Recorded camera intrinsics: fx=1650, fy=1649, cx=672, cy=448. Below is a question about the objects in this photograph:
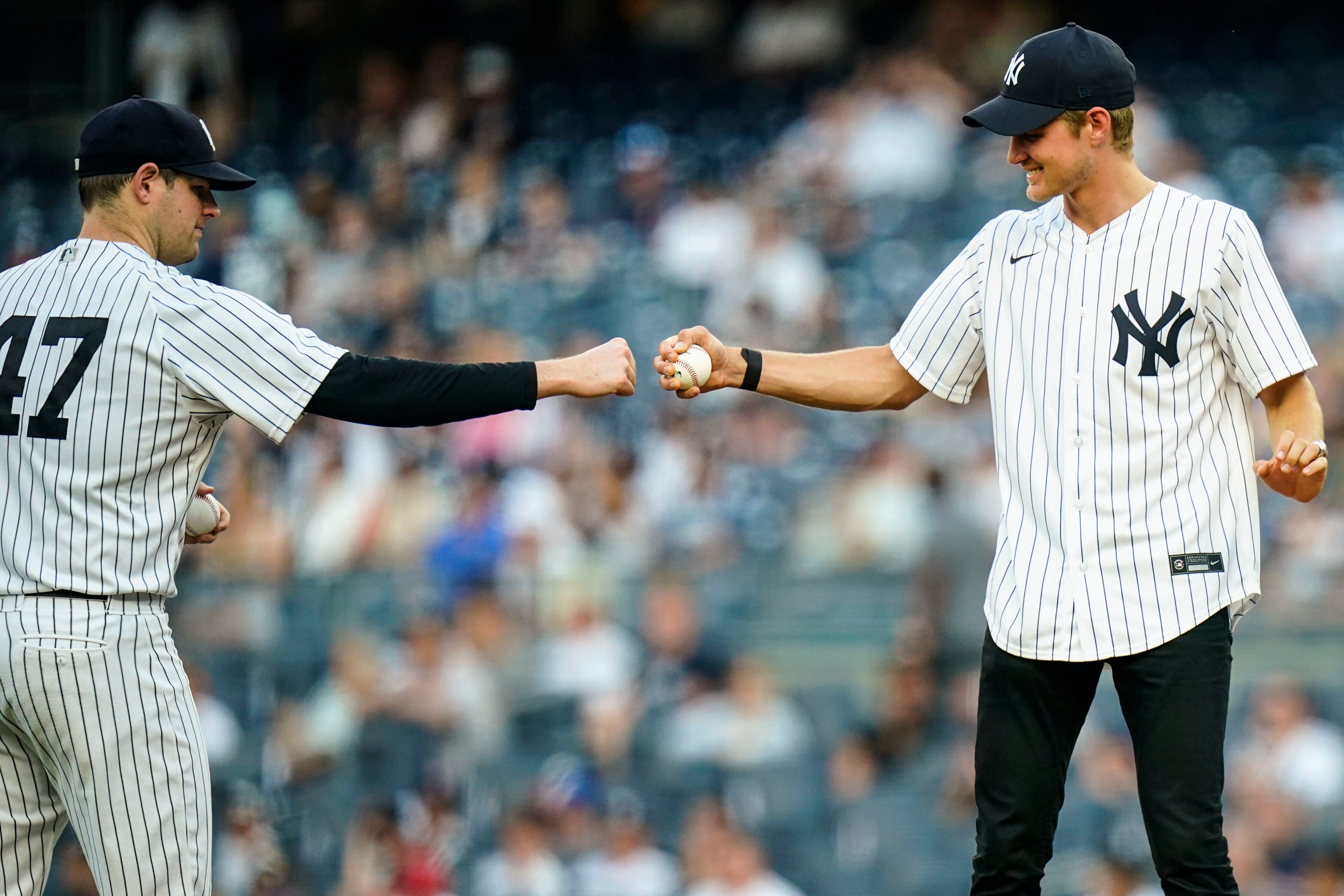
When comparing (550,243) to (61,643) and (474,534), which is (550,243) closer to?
(474,534)

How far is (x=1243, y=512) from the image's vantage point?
3.24m

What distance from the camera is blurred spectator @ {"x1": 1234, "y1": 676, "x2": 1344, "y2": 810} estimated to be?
19.6 feet

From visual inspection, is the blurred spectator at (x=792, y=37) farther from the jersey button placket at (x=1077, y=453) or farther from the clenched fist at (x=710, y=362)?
the jersey button placket at (x=1077, y=453)

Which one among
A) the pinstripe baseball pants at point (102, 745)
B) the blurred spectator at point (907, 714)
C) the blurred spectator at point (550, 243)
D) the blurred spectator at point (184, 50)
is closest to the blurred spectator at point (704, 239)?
the blurred spectator at point (550, 243)

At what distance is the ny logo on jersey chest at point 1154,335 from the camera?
10.5 feet

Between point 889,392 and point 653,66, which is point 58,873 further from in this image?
point 653,66

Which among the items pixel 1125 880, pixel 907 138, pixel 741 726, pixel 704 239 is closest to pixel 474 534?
pixel 741 726

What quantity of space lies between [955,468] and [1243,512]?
402 cm

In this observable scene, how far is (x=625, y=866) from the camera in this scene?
22.5 ft

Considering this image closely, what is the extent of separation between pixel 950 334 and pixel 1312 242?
17.1 feet

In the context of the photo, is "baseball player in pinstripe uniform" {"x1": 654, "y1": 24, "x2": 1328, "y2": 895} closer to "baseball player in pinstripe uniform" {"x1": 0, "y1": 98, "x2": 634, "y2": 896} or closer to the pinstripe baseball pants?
"baseball player in pinstripe uniform" {"x1": 0, "y1": 98, "x2": 634, "y2": 896}

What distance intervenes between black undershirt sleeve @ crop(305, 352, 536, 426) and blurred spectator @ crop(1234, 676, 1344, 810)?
3851 mm

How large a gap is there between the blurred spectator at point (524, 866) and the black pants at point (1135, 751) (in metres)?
3.85

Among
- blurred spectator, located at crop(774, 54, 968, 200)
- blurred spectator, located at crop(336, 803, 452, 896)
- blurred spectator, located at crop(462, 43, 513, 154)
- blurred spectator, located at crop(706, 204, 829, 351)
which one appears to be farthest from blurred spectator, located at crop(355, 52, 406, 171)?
blurred spectator, located at crop(336, 803, 452, 896)
